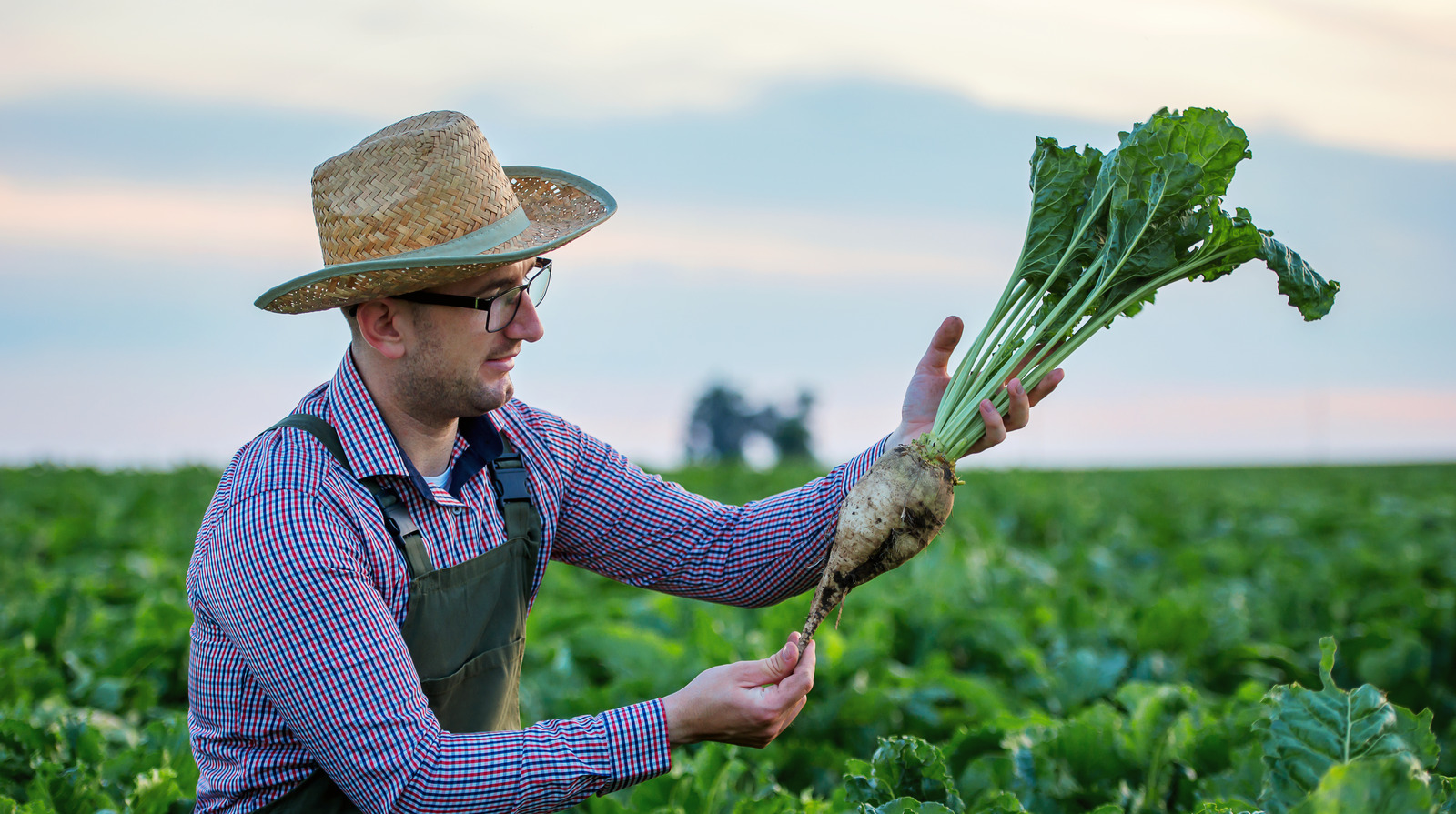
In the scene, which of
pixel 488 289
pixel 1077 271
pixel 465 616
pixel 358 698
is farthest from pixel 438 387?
pixel 1077 271

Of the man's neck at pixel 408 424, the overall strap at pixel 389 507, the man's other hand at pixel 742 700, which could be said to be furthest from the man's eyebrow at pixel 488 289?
the man's other hand at pixel 742 700

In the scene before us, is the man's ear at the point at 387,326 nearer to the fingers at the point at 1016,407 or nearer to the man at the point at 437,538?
the man at the point at 437,538

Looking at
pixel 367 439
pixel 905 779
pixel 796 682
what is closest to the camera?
pixel 796 682

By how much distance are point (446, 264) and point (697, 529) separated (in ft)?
3.41

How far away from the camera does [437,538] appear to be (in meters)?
2.63

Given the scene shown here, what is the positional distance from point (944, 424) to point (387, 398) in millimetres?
1317

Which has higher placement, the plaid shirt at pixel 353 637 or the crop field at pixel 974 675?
the plaid shirt at pixel 353 637

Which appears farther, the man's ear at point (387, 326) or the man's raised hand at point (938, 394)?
the man's raised hand at point (938, 394)

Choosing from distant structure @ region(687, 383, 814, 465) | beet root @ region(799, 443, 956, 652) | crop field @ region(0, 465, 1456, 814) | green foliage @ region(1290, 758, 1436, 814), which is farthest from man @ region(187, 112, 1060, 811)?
distant structure @ region(687, 383, 814, 465)

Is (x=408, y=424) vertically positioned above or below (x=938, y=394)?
below

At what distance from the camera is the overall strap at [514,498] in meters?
2.80

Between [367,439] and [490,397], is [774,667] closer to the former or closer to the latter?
[490,397]

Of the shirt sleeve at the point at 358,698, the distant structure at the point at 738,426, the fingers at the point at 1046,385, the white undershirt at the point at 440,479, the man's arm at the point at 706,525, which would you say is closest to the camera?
the shirt sleeve at the point at 358,698

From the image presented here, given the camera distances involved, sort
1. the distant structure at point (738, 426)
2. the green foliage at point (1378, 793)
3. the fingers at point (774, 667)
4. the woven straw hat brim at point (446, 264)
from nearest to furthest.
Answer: the green foliage at point (1378, 793) < the fingers at point (774, 667) < the woven straw hat brim at point (446, 264) < the distant structure at point (738, 426)
